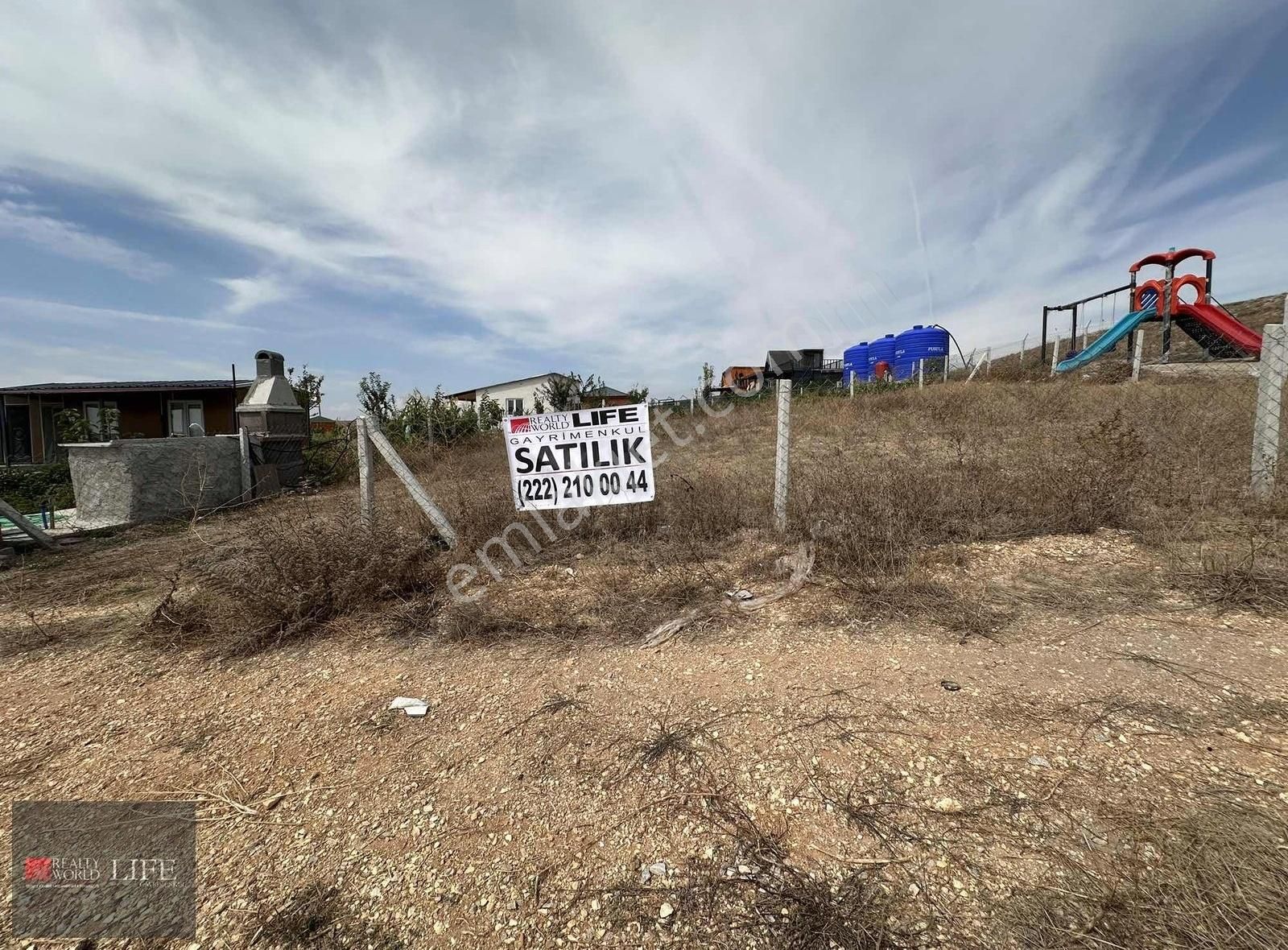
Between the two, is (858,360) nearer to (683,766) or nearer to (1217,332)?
(1217,332)

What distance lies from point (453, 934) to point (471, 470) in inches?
236

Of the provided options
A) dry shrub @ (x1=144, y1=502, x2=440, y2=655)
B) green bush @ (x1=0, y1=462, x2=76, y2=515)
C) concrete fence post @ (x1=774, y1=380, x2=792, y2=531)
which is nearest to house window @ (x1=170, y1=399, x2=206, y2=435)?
green bush @ (x1=0, y1=462, x2=76, y2=515)

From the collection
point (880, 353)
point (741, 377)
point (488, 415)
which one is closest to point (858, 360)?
point (880, 353)

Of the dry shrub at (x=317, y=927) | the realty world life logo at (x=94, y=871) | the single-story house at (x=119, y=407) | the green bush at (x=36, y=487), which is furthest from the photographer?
the single-story house at (x=119, y=407)

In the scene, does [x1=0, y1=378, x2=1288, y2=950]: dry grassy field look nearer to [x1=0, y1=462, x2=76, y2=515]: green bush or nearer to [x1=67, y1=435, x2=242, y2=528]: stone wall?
[x1=67, y1=435, x2=242, y2=528]: stone wall

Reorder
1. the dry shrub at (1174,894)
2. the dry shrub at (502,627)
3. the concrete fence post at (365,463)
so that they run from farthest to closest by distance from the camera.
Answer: the concrete fence post at (365,463), the dry shrub at (502,627), the dry shrub at (1174,894)

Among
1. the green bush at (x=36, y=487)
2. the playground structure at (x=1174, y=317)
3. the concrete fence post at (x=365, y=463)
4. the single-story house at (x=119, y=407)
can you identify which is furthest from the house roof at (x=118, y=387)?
the playground structure at (x=1174, y=317)

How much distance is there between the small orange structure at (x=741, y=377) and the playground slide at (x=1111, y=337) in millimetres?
15602

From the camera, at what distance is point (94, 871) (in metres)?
1.65

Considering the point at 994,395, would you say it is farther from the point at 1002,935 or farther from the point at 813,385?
the point at 1002,935

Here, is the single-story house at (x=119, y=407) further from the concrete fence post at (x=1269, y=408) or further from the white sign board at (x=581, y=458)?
the concrete fence post at (x=1269, y=408)

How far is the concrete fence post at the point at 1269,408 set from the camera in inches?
164

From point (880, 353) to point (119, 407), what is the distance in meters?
31.2

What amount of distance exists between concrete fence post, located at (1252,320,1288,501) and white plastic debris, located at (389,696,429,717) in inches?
256
